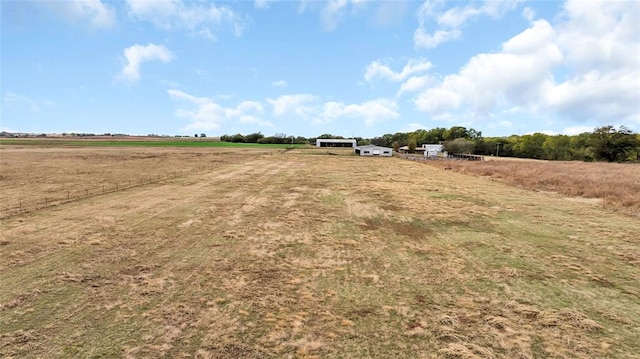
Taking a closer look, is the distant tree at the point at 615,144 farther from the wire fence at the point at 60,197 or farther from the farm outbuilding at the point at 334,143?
the wire fence at the point at 60,197

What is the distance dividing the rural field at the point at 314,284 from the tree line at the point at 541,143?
233 feet

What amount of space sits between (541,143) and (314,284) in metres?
125

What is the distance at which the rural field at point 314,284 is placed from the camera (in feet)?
16.5

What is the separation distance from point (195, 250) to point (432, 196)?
14620 mm

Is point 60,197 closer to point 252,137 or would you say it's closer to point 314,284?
point 314,284

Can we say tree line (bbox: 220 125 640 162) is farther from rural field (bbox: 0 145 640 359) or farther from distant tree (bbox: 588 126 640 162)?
rural field (bbox: 0 145 640 359)

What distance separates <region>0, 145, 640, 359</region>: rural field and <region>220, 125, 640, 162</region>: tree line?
70.9 metres

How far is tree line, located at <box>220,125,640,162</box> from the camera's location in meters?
66.5

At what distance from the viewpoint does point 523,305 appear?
247 inches

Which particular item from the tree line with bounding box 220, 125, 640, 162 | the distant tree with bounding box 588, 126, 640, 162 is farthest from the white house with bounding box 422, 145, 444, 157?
the distant tree with bounding box 588, 126, 640, 162

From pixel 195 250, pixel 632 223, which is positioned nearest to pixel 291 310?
pixel 195 250

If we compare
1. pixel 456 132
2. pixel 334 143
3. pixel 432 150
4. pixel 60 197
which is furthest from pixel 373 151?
pixel 456 132

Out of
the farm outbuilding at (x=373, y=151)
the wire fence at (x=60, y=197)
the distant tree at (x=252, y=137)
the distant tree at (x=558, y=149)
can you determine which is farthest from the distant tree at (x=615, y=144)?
the distant tree at (x=252, y=137)

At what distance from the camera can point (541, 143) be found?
4215 inches
